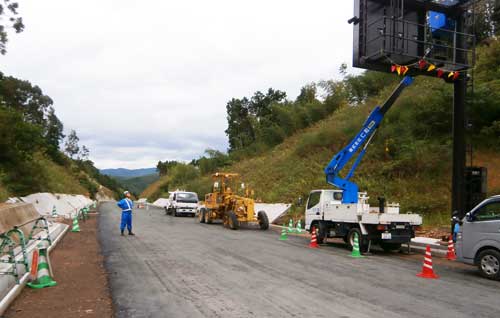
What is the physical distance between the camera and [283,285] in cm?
889

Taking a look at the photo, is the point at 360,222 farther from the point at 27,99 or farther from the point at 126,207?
the point at 27,99

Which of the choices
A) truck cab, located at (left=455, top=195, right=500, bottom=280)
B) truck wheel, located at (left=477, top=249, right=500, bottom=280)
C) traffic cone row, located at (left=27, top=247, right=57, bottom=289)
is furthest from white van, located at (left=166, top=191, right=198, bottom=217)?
truck wheel, located at (left=477, top=249, right=500, bottom=280)

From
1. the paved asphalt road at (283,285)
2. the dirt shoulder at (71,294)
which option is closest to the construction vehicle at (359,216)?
the paved asphalt road at (283,285)

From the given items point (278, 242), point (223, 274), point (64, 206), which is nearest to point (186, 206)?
point (64, 206)

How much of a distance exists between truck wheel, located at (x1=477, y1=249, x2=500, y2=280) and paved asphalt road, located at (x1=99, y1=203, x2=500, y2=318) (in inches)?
10.5

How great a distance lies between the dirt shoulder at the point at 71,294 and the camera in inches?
272

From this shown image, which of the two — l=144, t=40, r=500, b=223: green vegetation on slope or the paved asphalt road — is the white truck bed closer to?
the paved asphalt road

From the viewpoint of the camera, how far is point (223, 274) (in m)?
9.99

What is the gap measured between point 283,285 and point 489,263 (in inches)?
199

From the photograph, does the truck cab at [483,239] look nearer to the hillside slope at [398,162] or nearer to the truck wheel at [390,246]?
the truck wheel at [390,246]

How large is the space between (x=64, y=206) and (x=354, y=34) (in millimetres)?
28722

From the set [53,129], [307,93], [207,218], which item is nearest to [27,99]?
[53,129]

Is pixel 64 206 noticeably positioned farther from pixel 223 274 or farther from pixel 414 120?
pixel 223 274

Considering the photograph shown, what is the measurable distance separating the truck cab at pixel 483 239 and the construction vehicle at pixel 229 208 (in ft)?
41.4
